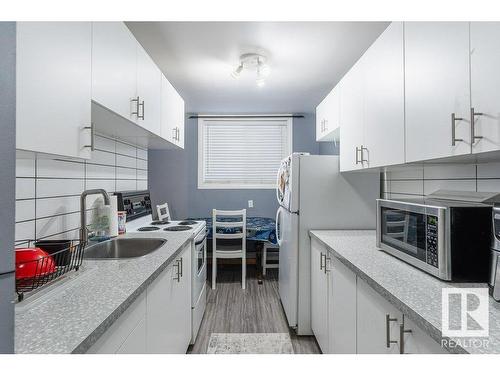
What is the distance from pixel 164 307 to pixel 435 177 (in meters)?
1.75

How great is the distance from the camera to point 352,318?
4.66ft

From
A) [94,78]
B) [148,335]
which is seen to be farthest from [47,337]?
[94,78]

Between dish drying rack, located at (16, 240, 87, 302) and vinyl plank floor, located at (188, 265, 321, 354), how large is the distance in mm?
1296

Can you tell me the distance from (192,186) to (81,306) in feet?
11.7

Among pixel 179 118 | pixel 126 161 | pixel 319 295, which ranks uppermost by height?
pixel 179 118

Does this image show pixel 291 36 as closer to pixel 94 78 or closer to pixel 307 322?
pixel 94 78

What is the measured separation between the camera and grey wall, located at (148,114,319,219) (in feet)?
14.2

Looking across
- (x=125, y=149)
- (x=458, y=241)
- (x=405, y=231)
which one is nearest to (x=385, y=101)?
(x=405, y=231)

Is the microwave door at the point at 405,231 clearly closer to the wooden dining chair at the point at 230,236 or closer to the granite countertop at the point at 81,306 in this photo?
the granite countertop at the point at 81,306

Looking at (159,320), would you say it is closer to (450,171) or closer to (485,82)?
(485,82)

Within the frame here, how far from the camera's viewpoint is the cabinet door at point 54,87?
0.88 meters

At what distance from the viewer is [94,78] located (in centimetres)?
128

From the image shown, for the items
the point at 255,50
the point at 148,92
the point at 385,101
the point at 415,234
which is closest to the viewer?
the point at 415,234

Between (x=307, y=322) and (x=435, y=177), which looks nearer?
(x=435, y=177)
